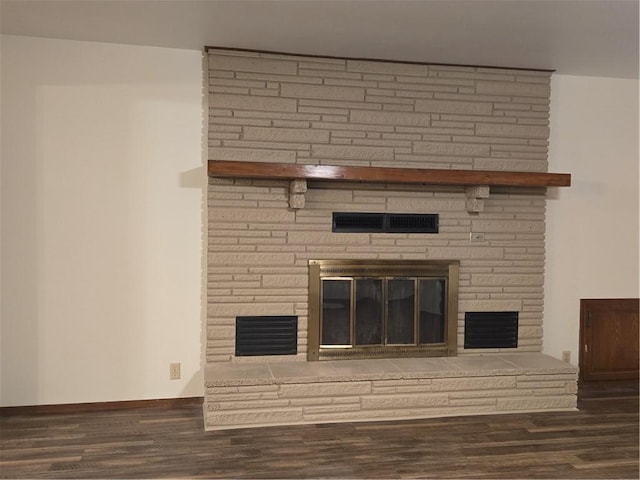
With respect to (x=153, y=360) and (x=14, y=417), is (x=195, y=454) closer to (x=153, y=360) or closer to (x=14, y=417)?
(x=153, y=360)

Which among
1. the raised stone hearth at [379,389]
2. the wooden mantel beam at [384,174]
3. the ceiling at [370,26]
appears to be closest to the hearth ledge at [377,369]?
the raised stone hearth at [379,389]

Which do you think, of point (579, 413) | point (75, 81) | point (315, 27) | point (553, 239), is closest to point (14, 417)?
point (75, 81)

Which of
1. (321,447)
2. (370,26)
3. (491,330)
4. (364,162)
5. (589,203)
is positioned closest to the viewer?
(321,447)

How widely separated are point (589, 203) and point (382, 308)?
193 centimetres

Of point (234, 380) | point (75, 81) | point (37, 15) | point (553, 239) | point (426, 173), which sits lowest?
point (234, 380)

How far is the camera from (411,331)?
13.6 ft

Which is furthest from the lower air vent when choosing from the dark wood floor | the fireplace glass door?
the dark wood floor

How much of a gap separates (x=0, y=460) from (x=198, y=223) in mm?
1820

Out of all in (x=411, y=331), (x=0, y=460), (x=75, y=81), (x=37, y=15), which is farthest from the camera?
(x=411, y=331)

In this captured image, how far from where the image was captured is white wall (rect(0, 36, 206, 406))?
3.68 metres

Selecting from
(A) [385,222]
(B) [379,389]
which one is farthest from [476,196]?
(B) [379,389]

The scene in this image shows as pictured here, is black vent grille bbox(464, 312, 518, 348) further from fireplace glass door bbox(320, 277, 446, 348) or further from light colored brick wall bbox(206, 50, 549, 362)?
fireplace glass door bbox(320, 277, 446, 348)

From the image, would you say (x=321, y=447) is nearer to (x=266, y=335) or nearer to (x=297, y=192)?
(x=266, y=335)

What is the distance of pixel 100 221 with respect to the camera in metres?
3.79
